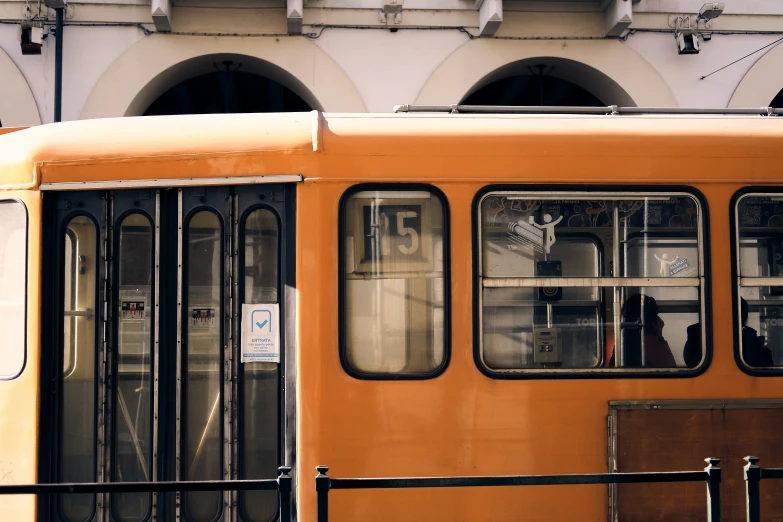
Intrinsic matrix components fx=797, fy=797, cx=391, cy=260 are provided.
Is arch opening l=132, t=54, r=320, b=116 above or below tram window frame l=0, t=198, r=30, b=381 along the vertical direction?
above

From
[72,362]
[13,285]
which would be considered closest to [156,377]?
[72,362]

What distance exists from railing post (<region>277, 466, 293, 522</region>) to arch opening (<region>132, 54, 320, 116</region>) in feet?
27.9

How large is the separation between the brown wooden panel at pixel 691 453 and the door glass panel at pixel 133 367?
2800mm

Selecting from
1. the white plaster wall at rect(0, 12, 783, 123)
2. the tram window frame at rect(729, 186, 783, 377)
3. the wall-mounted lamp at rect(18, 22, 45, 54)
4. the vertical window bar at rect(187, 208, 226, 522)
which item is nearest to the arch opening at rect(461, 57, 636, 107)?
the white plaster wall at rect(0, 12, 783, 123)

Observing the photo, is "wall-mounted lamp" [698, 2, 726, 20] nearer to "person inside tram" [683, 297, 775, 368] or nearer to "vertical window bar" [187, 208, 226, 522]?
"person inside tram" [683, 297, 775, 368]

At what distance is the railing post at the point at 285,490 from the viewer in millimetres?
3590

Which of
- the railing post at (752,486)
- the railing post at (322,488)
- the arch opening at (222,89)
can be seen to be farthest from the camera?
the arch opening at (222,89)

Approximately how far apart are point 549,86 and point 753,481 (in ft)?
35.5

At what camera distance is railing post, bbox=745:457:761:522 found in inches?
146

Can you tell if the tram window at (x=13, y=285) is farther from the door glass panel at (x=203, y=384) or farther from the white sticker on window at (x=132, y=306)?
the door glass panel at (x=203, y=384)

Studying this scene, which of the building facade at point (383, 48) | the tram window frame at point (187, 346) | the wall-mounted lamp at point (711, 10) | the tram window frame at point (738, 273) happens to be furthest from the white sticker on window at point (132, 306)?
the wall-mounted lamp at point (711, 10)

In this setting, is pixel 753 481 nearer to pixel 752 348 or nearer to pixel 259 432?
pixel 752 348

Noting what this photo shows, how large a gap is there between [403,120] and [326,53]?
6.87 metres

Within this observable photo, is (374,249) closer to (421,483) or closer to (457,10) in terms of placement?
(421,483)
